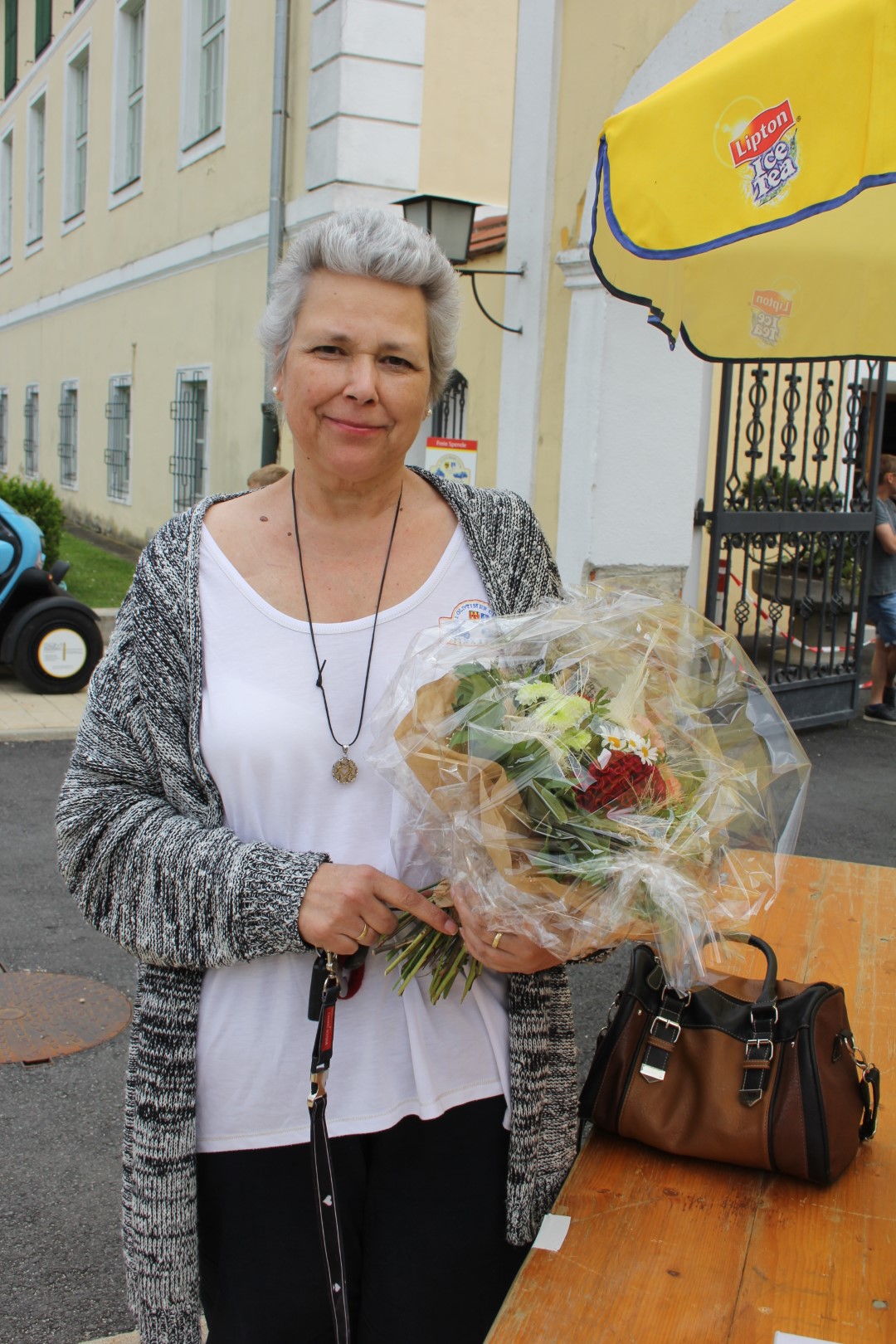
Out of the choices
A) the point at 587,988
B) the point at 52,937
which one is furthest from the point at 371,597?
the point at 52,937

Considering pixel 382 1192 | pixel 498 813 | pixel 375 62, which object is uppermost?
pixel 375 62

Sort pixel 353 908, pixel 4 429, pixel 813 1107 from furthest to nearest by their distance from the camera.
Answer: pixel 4 429 → pixel 813 1107 → pixel 353 908

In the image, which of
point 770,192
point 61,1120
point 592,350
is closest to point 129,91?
point 592,350

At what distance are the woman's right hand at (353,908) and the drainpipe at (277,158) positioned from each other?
9.13 metres

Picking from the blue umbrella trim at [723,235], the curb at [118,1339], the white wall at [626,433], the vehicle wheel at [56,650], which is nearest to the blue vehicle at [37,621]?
the vehicle wheel at [56,650]

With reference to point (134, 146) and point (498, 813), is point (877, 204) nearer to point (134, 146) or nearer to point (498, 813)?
point (498, 813)

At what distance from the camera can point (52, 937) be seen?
14.4ft

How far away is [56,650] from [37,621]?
10.6 inches

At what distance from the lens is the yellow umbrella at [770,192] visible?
253 centimetres

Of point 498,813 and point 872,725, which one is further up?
point 498,813

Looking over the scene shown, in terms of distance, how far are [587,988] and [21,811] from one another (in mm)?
3088

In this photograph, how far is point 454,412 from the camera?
9.56 m

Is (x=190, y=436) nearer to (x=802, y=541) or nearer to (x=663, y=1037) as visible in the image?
(x=802, y=541)

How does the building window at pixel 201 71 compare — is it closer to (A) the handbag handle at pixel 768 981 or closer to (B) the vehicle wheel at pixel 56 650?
(B) the vehicle wheel at pixel 56 650
